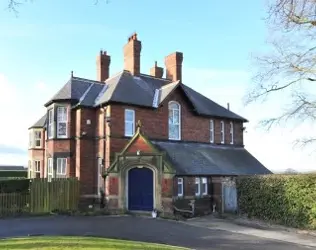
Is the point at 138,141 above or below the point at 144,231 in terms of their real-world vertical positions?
above

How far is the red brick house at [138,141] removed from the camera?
24.9 m

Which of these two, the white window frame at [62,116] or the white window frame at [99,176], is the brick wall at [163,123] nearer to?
the white window frame at [99,176]

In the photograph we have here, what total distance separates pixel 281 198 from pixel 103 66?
18.2 metres

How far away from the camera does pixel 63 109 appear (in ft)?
93.8

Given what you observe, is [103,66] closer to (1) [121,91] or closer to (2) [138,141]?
(1) [121,91]

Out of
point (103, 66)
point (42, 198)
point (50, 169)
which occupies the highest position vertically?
point (103, 66)

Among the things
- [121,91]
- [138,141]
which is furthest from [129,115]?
[138,141]

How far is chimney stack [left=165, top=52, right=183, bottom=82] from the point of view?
33.0m

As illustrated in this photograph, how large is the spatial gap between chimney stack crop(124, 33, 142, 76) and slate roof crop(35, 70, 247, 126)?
1.75 ft

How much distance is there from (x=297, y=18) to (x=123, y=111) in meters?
14.8

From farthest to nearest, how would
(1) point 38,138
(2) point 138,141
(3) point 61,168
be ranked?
(1) point 38,138
(3) point 61,168
(2) point 138,141

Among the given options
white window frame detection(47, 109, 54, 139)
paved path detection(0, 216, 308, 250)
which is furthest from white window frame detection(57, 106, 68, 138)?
paved path detection(0, 216, 308, 250)

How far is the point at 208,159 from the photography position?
28.1m

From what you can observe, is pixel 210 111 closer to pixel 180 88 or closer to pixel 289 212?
pixel 180 88
